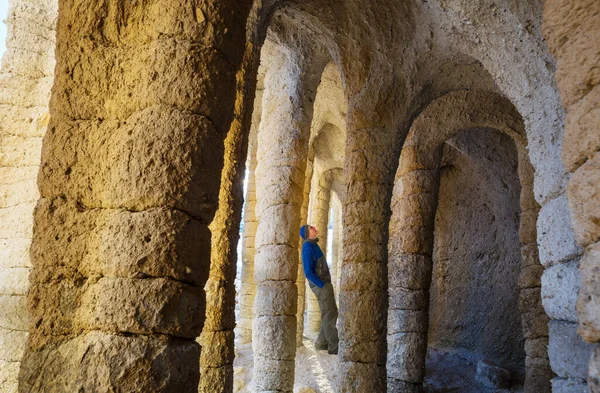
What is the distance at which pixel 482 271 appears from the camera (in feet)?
31.3

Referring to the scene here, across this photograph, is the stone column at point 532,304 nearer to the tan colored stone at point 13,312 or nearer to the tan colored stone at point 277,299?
the tan colored stone at point 277,299

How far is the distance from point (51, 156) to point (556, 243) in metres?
2.87

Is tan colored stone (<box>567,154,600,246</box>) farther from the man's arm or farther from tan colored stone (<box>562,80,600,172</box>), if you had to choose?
the man's arm

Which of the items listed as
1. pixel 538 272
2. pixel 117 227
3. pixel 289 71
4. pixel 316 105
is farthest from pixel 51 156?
pixel 316 105

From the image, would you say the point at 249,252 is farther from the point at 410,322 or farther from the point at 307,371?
the point at 410,322

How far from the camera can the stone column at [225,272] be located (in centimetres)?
362

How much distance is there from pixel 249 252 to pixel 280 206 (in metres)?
3.70

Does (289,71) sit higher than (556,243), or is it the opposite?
(289,71)

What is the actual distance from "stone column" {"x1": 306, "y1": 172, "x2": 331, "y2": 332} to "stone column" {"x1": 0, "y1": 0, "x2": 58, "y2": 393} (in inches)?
297

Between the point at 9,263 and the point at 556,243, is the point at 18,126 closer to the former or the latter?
the point at 9,263

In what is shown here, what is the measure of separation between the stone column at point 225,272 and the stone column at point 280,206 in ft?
7.17

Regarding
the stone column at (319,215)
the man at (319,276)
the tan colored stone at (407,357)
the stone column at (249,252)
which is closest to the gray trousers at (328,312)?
the man at (319,276)

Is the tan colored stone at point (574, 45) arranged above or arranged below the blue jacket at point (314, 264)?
above

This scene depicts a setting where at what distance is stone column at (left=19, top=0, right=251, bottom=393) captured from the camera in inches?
75.2
